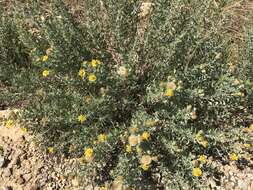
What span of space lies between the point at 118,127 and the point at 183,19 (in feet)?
3.59

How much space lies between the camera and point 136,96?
3.52 meters

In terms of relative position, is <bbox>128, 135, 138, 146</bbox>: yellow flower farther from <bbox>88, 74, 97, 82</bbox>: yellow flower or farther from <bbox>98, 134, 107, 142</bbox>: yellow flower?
<bbox>88, 74, 97, 82</bbox>: yellow flower

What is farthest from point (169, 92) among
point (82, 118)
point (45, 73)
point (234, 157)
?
point (45, 73)

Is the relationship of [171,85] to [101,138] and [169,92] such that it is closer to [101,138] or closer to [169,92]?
[169,92]

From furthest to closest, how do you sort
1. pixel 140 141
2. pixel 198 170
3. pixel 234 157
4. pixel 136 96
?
pixel 136 96, pixel 234 157, pixel 198 170, pixel 140 141

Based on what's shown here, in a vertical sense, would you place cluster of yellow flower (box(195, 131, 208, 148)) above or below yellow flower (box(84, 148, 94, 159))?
above

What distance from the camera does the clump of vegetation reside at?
3076 mm

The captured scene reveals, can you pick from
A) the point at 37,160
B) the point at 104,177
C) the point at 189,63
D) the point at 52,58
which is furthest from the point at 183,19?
the point at 37,160

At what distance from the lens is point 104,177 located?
3316 mm

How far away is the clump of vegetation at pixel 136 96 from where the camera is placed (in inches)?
121

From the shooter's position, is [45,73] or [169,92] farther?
[45,73]

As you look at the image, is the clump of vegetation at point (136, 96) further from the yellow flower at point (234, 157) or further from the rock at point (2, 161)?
the rock at point (2, 161)

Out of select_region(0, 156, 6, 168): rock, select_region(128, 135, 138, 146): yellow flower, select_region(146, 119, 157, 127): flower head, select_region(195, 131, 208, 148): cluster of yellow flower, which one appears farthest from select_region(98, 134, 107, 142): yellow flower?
select_region(0, 156, 6, 168): rock

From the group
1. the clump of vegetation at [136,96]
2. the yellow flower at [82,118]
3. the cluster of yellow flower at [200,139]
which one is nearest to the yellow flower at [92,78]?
the clump of vegetation at [136,96]
